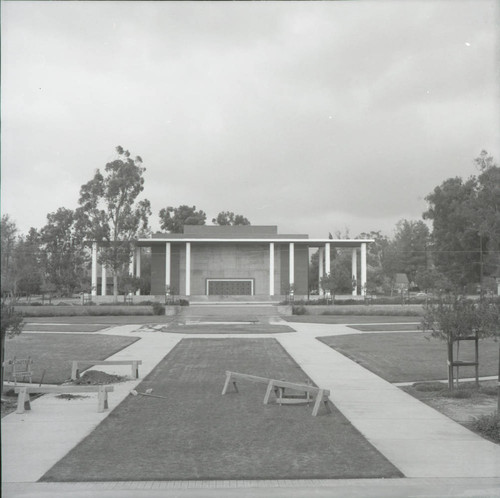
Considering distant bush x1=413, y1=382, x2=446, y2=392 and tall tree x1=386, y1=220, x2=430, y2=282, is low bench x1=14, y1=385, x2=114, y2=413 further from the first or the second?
tall tree x1=386, y1=220, x2=430, y2=282

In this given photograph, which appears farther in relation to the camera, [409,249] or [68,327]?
[409,249]

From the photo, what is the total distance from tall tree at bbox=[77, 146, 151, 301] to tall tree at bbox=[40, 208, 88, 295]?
26.5 feet

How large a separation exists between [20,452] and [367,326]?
90.6ft

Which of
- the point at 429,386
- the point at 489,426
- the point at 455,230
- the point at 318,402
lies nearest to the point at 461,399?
the point at 429,386

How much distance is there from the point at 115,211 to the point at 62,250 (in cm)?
1499

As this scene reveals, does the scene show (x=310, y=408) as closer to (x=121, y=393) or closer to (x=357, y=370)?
(x=121, y=393)

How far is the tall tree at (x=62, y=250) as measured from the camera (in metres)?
64.9

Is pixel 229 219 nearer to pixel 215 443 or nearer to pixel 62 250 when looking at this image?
pixel 62 250

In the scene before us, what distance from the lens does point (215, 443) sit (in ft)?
29.8

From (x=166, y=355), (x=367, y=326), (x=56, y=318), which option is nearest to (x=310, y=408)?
(x=166, y=355)

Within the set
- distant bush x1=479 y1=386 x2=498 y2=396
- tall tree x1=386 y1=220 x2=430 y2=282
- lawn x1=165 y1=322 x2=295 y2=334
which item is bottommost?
lawn x1=165 y1=322 x2=295 y2=334

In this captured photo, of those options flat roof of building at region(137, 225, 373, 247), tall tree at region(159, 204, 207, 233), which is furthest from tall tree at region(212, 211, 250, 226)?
flat roof of building at region(137, 225, 373, 247)

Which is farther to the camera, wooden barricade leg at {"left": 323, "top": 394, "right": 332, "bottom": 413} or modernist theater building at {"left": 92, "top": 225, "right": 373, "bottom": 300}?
modernist theater building at {"left": 92, "top": 225, "right": 373, "bottom": 300}

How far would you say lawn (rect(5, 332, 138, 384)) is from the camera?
16609 mm
